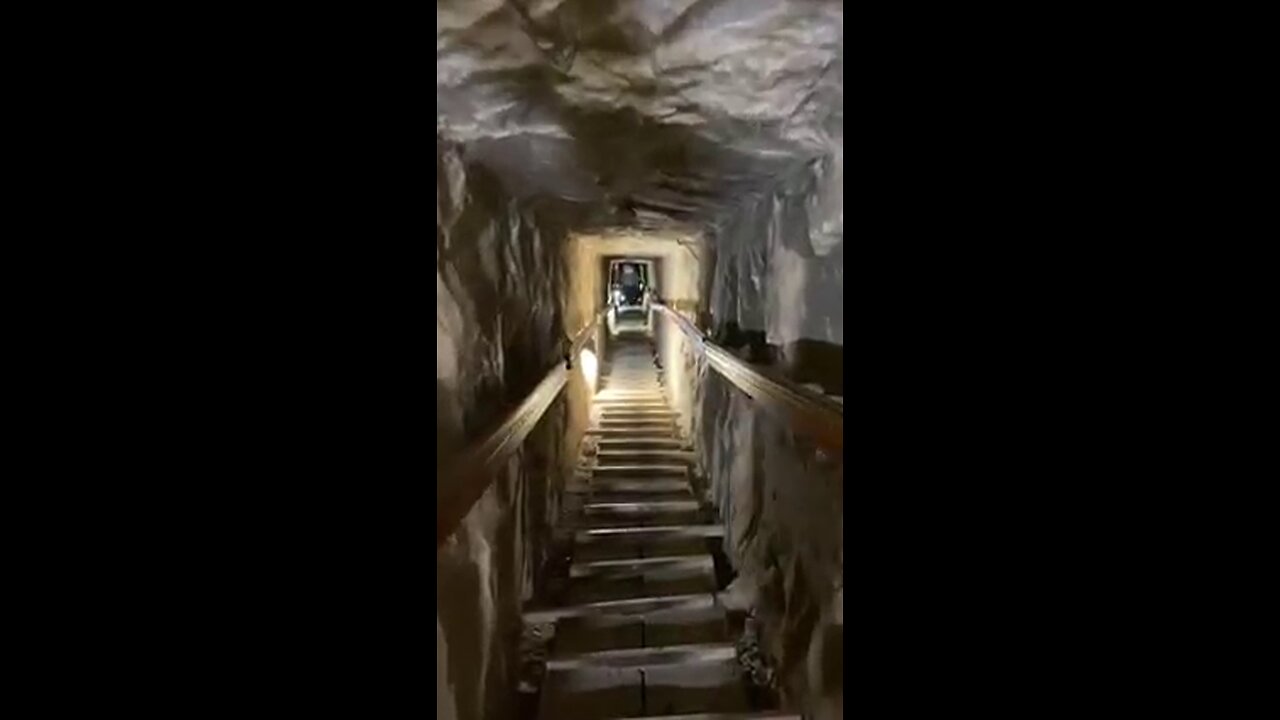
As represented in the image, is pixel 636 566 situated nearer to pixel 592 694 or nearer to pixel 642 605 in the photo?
pixel 642 605

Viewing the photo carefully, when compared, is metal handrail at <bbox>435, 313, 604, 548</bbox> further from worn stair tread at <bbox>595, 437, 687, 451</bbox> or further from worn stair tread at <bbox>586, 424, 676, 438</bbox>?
worn stair tread at <bbox>586, 424, 676, 438</bbox>

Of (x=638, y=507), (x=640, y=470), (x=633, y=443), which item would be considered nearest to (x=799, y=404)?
(x=638, y=507)

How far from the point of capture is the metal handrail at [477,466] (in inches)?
51.3

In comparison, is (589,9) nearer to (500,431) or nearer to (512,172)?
(500,431)

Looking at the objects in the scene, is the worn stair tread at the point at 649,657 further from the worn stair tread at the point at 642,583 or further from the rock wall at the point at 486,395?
the worn stair tread at the point at 642,583

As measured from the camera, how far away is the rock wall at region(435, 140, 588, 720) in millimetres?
1909

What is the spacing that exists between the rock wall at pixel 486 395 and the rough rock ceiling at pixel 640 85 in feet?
0.52

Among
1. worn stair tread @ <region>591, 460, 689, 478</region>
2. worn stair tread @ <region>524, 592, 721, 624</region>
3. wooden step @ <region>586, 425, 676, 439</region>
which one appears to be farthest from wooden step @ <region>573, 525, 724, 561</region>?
wooden step @ <region>586, 425, 676, 439</region>

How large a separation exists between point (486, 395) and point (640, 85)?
3.57 ft

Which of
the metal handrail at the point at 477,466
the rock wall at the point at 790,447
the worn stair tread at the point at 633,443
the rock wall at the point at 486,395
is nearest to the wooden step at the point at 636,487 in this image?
the worn stair tread at the point at 633,443

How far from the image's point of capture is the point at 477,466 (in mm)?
1664

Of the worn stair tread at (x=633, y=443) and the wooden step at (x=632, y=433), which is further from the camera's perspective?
the wooden step at (x=632, y=433)
